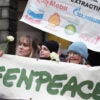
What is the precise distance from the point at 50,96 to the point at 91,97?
1.25ft

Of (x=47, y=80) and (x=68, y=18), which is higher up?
(x=68, y=18)

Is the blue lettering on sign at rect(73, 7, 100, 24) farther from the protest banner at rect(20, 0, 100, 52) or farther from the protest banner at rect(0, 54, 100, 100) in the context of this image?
the protest banner at rect(0, 54, 100, 100)

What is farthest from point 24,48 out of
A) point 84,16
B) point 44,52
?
point 84,16

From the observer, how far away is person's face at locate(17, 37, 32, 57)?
603 cm

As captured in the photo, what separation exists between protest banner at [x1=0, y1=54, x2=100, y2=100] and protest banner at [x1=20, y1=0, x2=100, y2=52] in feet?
3.15

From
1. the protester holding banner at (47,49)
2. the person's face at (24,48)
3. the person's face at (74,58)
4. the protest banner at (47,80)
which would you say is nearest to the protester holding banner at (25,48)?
the person's face at (24,48)

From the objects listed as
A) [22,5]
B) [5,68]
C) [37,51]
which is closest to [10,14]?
[22,5]

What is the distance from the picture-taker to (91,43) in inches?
252

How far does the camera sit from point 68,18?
6.48 m

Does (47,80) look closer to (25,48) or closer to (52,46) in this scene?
(25,48)

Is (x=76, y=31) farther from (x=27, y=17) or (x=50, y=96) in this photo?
(x=50, y=96)

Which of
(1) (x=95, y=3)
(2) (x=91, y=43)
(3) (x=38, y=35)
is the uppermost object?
(1) (x=95, y=3)

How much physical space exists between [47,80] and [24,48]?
708 mm

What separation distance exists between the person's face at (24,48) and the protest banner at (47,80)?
492 mm
